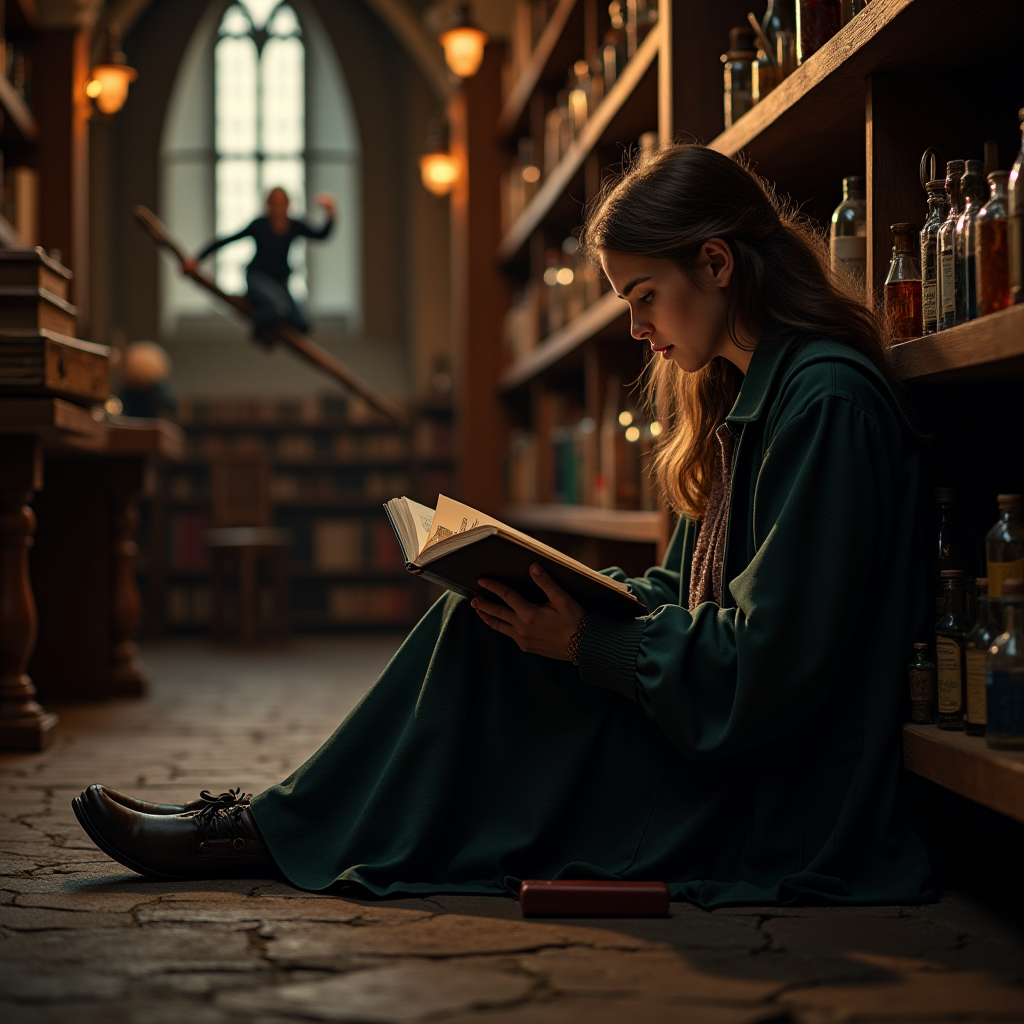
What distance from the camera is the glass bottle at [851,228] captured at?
7.42ft

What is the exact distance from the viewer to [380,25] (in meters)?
8.95

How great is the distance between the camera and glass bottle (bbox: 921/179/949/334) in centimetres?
184

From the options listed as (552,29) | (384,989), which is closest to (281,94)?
(552,29)

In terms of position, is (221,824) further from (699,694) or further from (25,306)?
(25,306)

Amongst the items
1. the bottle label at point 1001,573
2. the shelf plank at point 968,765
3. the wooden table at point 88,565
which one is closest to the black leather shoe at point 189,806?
the shelf plank at point 968,765

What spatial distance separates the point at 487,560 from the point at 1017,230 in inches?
30.2

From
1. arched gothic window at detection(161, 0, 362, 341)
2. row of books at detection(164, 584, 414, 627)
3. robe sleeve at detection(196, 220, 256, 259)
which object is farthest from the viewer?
arched gothic window at detection(161, 0, 362, 341)

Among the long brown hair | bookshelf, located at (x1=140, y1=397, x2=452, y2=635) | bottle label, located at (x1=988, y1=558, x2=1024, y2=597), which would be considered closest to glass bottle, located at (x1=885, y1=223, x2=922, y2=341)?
the long brown hair

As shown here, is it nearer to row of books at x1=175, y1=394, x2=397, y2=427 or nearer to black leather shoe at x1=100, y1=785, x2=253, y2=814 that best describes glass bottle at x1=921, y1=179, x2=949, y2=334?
black leather shoe at x1=100, y1=785, x2=253, y2=814

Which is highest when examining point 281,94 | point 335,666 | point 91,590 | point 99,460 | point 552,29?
point 281,94

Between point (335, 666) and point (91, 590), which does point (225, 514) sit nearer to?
point (335, 666)

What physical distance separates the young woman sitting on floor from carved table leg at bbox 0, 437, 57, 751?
143cm

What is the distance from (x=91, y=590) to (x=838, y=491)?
3146 mm

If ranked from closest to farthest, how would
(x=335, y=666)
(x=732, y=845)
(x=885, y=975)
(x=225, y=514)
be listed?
(x=885, y=975), (x=732, y=845), (x=335, y=666), (x=225, y=514)
